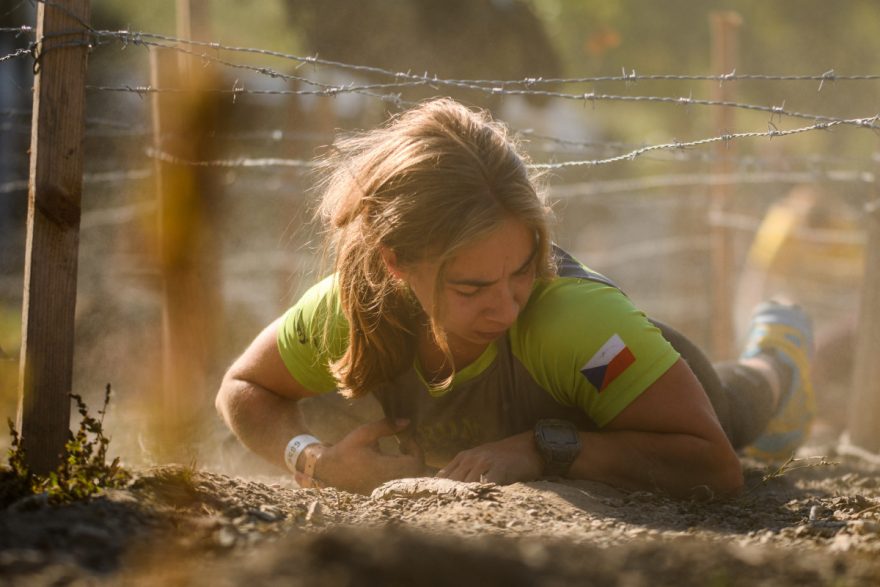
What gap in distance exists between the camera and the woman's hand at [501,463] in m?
2.57

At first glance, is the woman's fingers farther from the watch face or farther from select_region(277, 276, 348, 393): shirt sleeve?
the watch face

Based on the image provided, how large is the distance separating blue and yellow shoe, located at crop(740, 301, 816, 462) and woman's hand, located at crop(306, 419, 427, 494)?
5.53 feet

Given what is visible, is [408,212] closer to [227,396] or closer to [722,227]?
[227,396]

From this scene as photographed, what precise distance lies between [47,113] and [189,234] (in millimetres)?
1942

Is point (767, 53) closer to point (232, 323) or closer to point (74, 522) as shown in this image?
point (232, 323)

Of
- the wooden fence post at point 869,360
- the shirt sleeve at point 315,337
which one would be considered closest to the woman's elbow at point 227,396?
the shirt sleeve at point 315,337

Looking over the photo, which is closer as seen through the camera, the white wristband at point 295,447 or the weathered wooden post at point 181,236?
the white wristband at point 295,447

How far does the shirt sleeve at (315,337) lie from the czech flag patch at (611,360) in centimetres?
72

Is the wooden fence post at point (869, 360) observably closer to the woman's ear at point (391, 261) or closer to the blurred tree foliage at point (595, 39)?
the woman's ear at point (391, 261)

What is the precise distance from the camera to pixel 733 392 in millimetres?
3598

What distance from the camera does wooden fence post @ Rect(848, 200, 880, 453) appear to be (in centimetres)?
462

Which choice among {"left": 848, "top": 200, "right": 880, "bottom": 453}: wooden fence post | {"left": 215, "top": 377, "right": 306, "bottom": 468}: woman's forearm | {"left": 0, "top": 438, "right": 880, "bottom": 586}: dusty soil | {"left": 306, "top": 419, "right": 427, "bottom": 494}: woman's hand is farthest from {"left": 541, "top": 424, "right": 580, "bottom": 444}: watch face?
{"left": 848, "top": 200, "right": 880, "bottom": 453}: wooden fence post

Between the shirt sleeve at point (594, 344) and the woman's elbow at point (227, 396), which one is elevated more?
the shirt sleeve at point (594, 344)

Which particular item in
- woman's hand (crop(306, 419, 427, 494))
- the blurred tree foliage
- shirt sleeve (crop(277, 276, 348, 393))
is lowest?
woman's hand (crop(306, 419, 427, 494))
